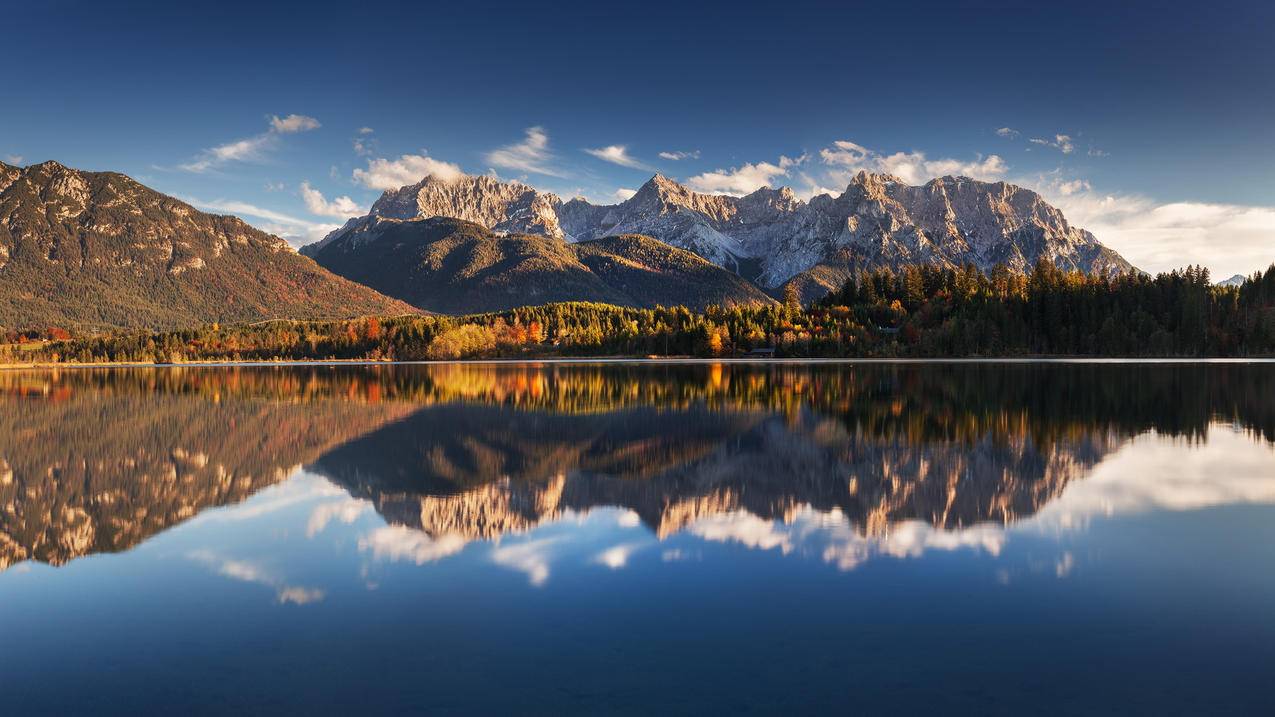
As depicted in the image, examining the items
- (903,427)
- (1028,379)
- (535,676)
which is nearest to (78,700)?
(535,676)

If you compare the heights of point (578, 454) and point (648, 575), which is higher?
point (648, 575)

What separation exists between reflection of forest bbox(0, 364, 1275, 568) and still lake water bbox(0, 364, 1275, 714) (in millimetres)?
240

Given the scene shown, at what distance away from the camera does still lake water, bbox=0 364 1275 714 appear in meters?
10.5

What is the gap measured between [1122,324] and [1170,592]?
184m

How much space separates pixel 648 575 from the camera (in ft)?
51.0

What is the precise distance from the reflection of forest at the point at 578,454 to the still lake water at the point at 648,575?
9.5 inches

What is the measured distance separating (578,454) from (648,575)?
1670cm

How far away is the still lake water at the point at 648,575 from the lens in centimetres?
1049

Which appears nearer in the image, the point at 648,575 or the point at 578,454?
the point at 648,575

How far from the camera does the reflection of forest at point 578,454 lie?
21.5m

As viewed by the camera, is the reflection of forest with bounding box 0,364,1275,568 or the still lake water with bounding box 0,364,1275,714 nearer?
the still lake water with bounding box 0,364,1275,714

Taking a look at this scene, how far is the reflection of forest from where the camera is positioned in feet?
70.5

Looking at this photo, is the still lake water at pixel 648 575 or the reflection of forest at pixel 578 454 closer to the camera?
the still lake water at pixel 648 575

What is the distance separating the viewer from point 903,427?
3859 centimetres
